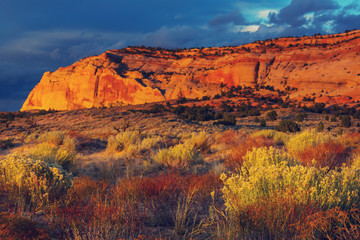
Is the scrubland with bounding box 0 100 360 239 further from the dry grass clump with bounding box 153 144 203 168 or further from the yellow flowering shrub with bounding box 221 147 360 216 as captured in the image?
the dry grass clump with bounding box 153 144 203 168

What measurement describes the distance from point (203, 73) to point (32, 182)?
213ft

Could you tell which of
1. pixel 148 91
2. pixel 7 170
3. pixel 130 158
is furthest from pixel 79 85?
pixel 7 170

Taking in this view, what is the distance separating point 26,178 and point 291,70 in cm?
6420

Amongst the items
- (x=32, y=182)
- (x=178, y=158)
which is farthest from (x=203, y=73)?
(x=32, y=182)

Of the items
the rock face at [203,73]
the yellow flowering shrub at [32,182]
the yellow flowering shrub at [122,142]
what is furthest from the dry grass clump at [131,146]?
the rock face at [203,73]

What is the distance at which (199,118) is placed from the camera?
3669cm

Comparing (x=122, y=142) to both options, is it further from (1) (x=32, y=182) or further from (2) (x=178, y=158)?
(1) (x=32, y=182)

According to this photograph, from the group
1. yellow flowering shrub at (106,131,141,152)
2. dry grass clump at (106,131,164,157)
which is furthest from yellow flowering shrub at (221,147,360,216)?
yellow flowering shrub at (106,131,141,152)

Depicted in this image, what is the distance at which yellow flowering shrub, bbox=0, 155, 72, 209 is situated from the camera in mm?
4801

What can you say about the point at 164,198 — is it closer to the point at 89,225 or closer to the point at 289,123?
the point at 89,225

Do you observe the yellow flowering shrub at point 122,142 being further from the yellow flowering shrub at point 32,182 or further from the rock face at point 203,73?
the rock face at point 203,73

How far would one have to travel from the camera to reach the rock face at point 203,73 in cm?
5600

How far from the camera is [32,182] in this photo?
509 centimetres

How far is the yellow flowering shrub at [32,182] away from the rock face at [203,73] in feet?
170
